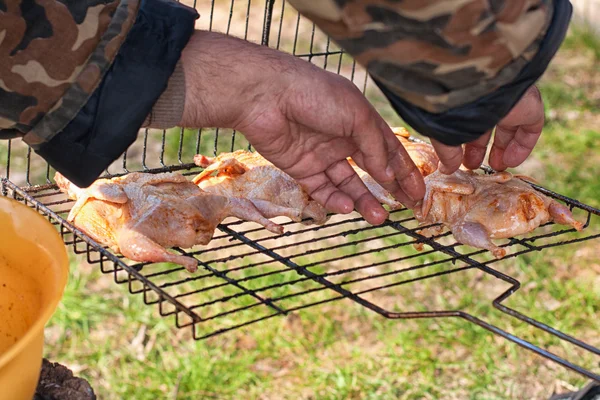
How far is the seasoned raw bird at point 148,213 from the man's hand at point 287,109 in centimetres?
33

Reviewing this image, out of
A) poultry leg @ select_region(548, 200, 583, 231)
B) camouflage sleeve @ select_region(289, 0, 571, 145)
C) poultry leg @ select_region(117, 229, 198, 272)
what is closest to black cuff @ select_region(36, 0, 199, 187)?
poultry leg @ select_region(117, 229, 198, 272)

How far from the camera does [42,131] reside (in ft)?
6.86

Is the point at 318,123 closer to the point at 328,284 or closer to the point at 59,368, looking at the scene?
the point at 328,284

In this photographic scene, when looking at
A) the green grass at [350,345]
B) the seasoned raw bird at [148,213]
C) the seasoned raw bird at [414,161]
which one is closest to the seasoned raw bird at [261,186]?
the seasoned raw bird at [148,213]

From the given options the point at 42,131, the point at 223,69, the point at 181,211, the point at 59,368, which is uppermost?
the point at 223,69

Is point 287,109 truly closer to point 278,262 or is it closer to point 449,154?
point 449,154

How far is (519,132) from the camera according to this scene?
276 cm

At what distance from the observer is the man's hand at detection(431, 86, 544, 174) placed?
2.50m

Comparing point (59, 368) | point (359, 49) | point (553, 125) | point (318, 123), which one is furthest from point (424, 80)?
point (553, 125)

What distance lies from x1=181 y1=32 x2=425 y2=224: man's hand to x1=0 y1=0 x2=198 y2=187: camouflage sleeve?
6.8 inches

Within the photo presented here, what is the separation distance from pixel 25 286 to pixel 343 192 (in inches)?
46.2

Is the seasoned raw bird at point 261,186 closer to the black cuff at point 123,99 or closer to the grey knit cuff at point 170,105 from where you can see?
the grey knit cuff at point 170,105

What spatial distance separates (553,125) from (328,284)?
4607mm

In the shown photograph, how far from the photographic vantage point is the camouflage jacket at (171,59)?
1508mm
